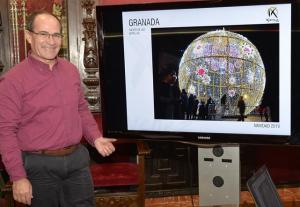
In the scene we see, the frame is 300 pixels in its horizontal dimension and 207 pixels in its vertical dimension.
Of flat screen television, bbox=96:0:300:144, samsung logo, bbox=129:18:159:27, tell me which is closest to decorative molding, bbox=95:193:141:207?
flat screen television, bbox=96:0:300:144

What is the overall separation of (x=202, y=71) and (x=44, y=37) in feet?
2.93

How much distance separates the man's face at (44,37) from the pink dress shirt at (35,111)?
60 millimetres

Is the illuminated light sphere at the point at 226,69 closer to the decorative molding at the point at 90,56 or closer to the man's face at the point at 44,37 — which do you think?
the man's face at the point at 44,37

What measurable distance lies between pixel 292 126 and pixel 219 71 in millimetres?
502

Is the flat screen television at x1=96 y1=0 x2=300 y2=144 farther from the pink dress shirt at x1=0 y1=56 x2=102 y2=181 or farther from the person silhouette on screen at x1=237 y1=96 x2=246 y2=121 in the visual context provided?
the pink dress shirt at x1=0 y1=56 x2=102 y2=181

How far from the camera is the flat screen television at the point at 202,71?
2.41 meters

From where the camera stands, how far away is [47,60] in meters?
2.42

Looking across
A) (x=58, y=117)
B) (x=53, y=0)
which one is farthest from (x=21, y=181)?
(x=53, y=0)

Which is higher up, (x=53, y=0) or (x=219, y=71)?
(x=53, y=0)

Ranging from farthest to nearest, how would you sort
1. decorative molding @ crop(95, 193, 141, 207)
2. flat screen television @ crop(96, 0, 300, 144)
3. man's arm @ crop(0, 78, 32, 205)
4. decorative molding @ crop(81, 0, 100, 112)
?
decorative molding @ crop(81, 0, 100, 112) → decorative molding @ crop(95, 193, 141, 207) → flat screen television @ crop(96, 0, 300, 144) → man's arm @ crop(0, 78, 32, 205)

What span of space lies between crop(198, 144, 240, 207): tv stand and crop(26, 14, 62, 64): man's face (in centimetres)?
105

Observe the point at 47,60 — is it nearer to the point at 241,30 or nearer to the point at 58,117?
the point at 58,117

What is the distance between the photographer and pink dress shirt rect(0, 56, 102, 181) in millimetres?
2268

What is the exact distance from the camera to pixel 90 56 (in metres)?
3.91
